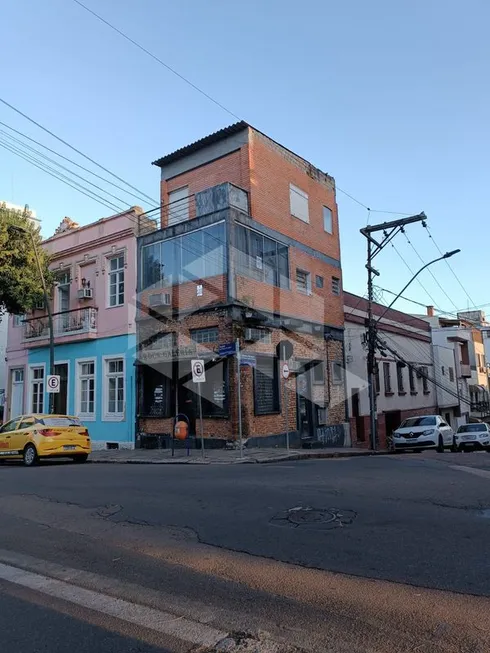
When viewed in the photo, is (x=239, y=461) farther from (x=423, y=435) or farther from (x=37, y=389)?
(x=37, y=389)

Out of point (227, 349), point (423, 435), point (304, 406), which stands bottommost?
point (423, 435)

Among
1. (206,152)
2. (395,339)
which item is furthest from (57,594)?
(395,339)

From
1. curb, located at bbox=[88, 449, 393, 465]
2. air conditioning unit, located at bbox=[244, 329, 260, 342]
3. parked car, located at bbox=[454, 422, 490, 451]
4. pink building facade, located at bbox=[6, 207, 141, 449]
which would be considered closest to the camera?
curb, located at bbox=[88, 449, 393, 465]

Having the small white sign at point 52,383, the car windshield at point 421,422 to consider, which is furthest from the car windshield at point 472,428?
the small white sign at point 52,383

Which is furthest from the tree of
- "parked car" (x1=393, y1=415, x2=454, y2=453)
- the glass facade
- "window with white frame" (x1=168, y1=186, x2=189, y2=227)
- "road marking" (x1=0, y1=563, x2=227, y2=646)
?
"road marking" (x1=0, y1=563, x2=227, y2=646)

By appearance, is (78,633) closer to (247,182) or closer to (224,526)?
(224,526)

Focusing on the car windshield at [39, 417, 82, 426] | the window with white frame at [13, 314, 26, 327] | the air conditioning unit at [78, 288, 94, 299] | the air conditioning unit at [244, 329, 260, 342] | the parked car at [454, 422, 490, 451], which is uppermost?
the air conditioning unit at [78, 288, 94, 299]

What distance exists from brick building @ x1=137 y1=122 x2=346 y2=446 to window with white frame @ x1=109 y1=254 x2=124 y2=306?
54.1 inches

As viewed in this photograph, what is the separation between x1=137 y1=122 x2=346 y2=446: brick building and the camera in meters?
18.7

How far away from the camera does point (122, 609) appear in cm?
426

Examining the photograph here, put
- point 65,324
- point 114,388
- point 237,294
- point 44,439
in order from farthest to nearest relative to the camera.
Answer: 1. point 65,324
2. point 114,388
3. point 237,294
4. point 44,439

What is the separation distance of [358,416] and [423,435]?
15.4 ft

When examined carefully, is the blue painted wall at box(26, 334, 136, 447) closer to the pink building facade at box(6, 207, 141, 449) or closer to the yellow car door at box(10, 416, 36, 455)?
the pink building facade at box(6, 207, 141, 449)

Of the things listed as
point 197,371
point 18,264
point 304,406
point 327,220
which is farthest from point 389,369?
point 18,264
